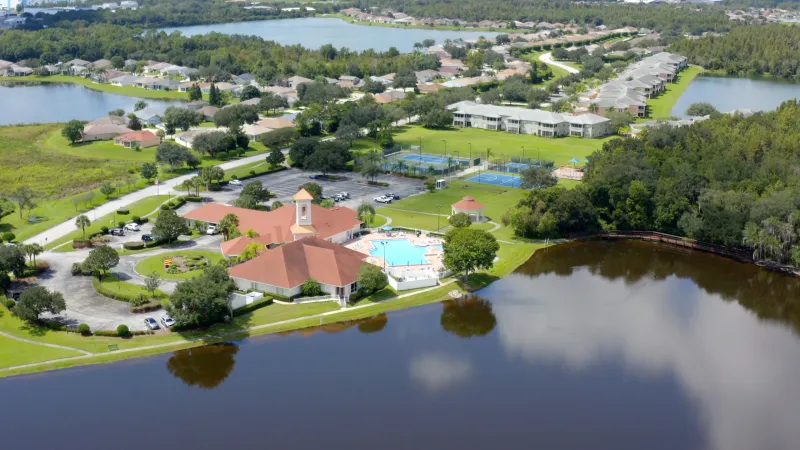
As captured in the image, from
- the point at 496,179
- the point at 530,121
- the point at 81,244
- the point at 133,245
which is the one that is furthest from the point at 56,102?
the point at 496,179

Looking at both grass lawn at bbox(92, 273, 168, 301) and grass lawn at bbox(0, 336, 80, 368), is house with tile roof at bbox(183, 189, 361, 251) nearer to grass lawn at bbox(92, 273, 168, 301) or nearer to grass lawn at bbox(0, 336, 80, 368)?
grass lawn at bbox(92, 273, 168, 301)

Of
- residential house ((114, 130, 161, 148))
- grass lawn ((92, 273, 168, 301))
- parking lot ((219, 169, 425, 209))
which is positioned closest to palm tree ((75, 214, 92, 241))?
grass lawn ((92, 273, 168, 301))

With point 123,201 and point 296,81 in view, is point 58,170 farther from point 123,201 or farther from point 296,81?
point 296,81

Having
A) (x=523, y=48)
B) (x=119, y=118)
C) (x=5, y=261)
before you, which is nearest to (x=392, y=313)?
(x=5, y=261)

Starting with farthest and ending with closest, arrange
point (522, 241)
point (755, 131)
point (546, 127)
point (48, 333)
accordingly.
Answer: point (546, 127) → point (755, 131) → point (522, 241) → point (48, 333)

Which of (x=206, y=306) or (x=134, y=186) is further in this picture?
(x=134, y=186)

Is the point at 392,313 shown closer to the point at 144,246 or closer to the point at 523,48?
the point at 144,246

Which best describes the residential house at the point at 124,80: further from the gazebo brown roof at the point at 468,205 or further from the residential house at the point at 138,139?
the gazebo brown roof at the point at 468,205
